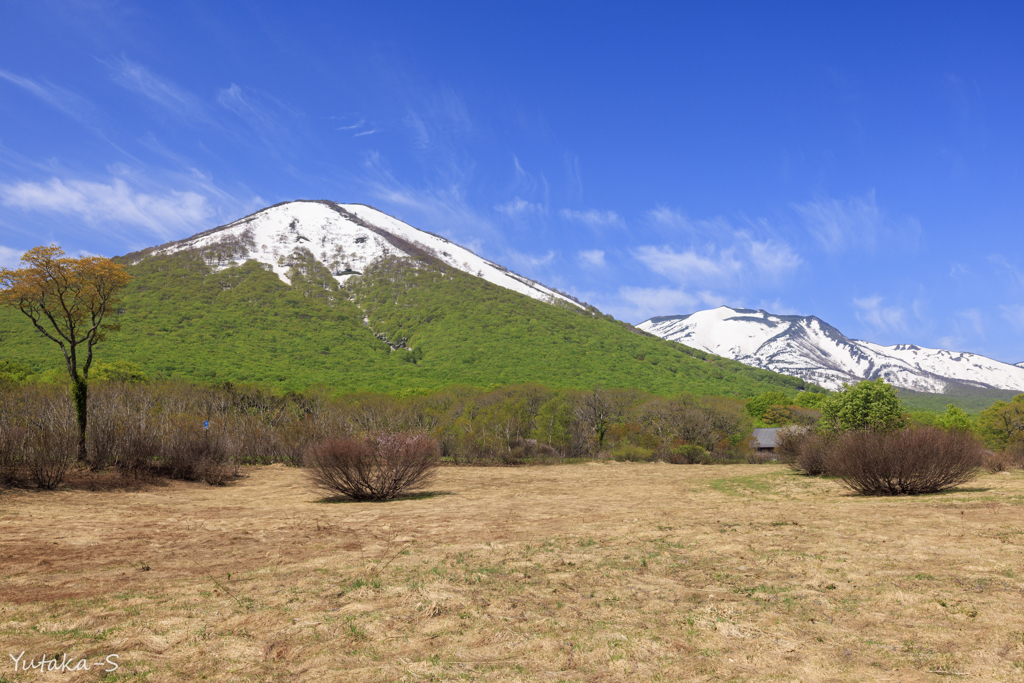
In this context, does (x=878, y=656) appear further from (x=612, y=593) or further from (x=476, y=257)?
(x=476, y=257)

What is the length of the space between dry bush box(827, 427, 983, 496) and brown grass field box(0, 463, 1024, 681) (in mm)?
1191

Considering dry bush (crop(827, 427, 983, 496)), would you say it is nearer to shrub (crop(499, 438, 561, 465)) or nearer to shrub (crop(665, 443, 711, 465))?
shrub (crop(499, 438, 561, 465))

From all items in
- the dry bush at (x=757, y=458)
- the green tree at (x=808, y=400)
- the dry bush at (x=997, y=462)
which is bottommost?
the dry bush at (x=757, y=458)

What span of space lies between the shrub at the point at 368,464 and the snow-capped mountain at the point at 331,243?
101233 mm

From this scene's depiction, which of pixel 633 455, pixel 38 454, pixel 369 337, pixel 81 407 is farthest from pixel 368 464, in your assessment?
pixel 369 337

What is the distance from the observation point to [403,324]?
98500 millimetres

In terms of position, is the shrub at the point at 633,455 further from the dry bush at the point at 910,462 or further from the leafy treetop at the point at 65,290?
the leafy treetop at the point at 65,290

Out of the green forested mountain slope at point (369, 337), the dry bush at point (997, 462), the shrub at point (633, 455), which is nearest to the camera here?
the dry bush at point (997, 462)

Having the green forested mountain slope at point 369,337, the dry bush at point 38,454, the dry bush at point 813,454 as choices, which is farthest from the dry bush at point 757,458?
the dry bush at point 38,454

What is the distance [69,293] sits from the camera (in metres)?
22.1

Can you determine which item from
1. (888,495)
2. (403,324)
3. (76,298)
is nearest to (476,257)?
Result: (403,324)

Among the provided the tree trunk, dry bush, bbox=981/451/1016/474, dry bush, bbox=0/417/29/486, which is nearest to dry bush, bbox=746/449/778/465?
dry bush, bbox=981/451/1016/474

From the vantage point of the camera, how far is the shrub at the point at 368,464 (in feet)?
52.4

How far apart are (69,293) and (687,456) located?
3814 cm
